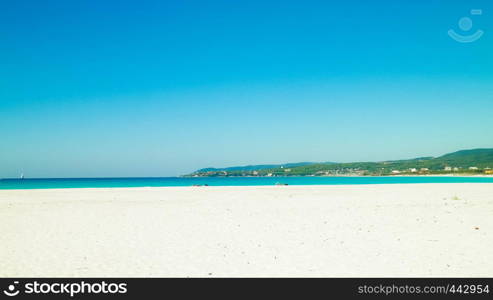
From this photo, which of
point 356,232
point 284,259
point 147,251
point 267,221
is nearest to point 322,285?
point 284,259

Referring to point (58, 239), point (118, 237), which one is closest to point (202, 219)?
point (118, 237)

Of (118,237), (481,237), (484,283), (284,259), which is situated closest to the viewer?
(484,283)

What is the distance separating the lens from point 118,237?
34.8 ft

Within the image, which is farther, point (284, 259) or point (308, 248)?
point (308, 248)

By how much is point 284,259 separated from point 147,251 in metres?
3.36

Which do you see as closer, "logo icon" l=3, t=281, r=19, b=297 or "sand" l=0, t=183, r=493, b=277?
"logo icon" l=3, t=281, r=19, b=297

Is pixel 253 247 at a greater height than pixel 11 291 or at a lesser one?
lesser

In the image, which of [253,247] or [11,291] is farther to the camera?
[253,247]

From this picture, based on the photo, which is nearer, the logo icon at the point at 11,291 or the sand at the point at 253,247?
the logo icon at the point at 11,291

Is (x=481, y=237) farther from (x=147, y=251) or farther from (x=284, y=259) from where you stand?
(x=147, y=251)

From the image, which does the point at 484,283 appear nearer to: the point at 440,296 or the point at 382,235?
the point at 440,296

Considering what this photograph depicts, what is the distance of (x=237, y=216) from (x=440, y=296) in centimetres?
1042

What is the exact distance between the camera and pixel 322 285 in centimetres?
602

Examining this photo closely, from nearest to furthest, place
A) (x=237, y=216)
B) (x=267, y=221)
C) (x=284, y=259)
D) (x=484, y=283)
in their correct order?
(x=484, y=283), (x=284, y=259), (x=267, y=221), (x=237, y=216)
